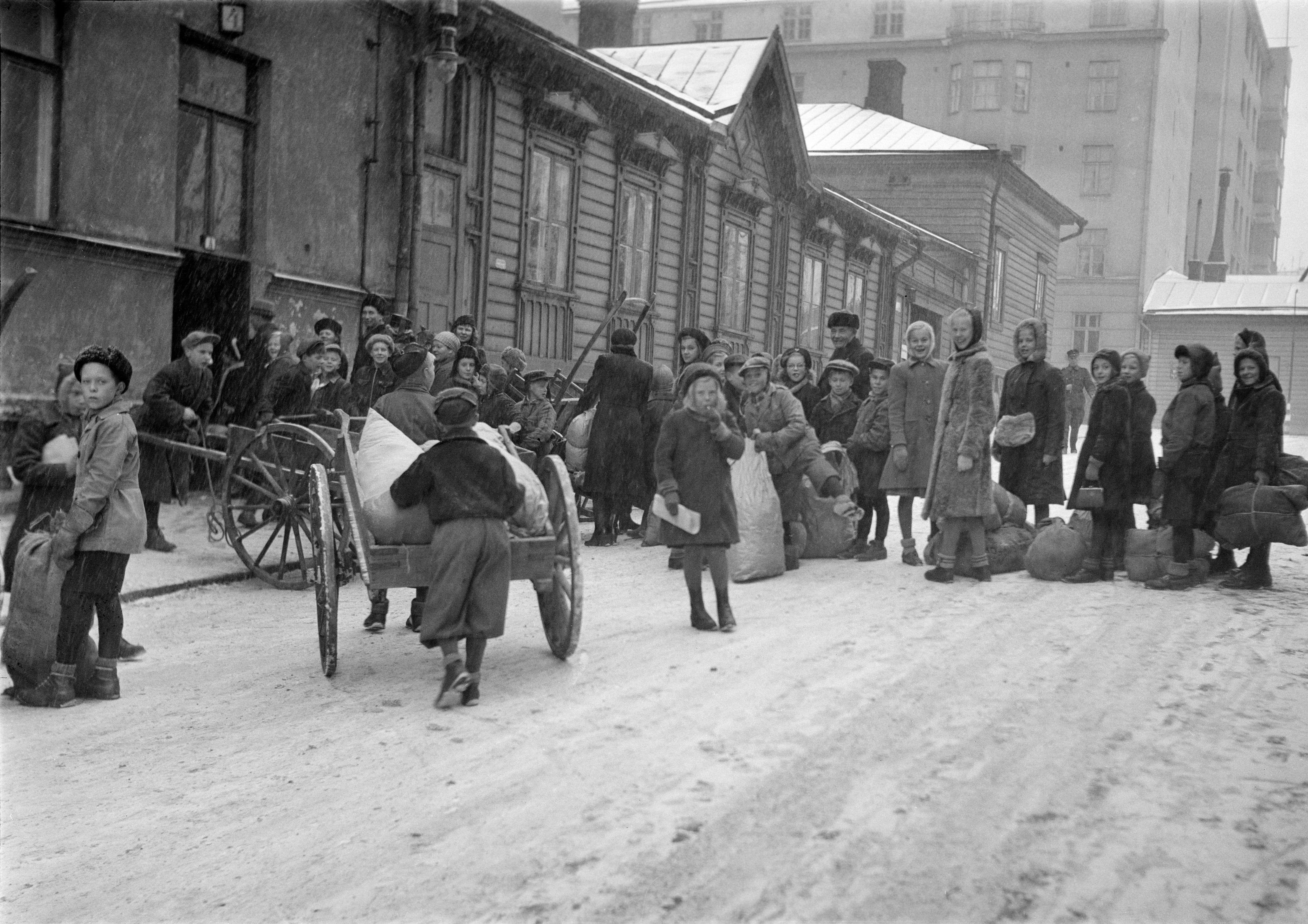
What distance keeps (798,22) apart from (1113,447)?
48808mm

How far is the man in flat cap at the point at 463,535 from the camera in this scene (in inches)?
221

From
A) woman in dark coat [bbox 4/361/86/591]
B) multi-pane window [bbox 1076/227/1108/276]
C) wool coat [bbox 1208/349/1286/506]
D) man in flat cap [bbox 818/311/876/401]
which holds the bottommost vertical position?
woman in dark coat [bbox 4/361/86/591]

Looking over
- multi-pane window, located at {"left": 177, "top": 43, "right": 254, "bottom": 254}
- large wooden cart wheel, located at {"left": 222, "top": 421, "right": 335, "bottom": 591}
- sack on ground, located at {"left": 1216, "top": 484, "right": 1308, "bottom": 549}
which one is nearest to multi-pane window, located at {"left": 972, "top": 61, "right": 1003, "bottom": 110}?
multi-pane window, located at {"left": 177, "top": 43, "right": 254, "bottom": 254}

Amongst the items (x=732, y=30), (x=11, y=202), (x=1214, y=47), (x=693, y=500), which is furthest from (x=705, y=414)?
(x=1214, y=47)

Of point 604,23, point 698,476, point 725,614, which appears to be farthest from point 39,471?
point 604,23

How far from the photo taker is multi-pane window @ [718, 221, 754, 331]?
843 inches

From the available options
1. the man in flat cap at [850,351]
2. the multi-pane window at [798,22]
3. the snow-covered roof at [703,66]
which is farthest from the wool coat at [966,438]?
the multi-pane window at [798,22]

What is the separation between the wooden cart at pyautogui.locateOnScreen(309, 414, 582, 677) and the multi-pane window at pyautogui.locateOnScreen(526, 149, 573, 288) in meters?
9.84

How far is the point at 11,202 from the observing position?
9555mm

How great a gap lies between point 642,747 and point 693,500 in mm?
2625

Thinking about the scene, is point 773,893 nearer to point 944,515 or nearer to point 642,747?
point 642,747

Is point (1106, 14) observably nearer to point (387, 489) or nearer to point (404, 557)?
point (387, 489)

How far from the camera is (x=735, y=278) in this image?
864 inches

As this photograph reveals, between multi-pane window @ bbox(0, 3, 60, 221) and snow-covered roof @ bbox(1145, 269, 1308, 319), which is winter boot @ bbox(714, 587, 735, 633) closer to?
multi-pane window @ bbox(0, 3, 60, 221)
